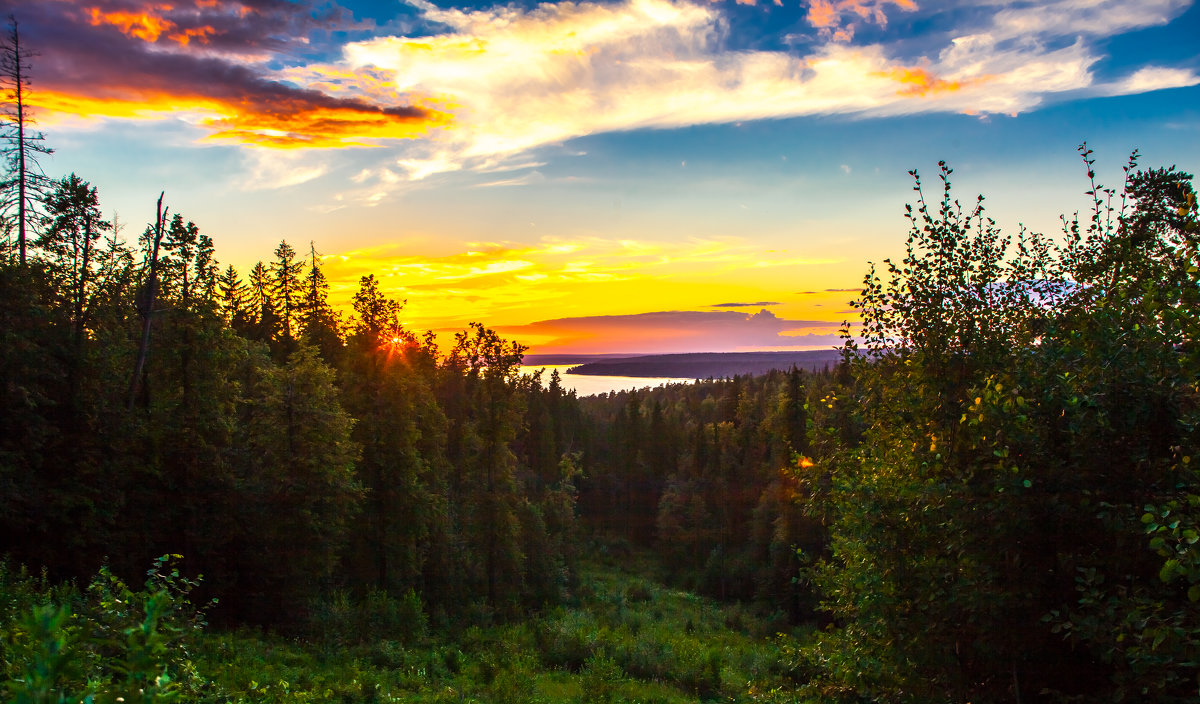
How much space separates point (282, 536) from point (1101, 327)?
27.9 m

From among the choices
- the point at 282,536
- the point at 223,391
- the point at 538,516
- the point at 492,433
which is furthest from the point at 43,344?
the point at 538,516

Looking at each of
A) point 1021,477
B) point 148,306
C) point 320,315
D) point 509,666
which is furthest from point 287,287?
point 1021,477

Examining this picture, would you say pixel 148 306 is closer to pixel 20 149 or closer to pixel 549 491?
pixel 20 149

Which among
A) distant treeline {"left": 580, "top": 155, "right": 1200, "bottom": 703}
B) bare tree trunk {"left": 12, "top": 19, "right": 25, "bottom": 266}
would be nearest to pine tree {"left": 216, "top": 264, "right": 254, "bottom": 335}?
bare tree trunk {"left": 12, "top": 19, "right": 25, "bottom": 266}

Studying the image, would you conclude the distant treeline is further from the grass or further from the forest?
the grass

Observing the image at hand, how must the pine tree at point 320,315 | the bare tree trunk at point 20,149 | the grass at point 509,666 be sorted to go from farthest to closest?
the pine tree at point 320,315 < the bare tree trunk at point 20,149 < the grass at point 509,666

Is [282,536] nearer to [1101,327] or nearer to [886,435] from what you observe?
[886,435]

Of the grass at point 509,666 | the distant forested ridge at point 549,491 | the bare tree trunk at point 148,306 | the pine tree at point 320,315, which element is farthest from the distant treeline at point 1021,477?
the pine tree at point 320,315

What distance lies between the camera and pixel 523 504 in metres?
42.8

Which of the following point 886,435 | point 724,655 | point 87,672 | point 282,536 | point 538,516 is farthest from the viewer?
point 538,516

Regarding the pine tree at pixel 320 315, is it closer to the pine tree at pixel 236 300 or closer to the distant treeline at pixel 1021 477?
the pine tree at pixel 236 300

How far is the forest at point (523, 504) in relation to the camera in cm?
623

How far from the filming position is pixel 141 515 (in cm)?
2553

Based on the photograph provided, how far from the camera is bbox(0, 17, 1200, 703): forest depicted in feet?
20.4
